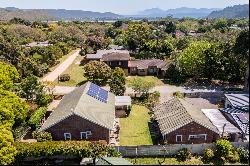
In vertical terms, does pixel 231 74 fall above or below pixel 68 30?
below

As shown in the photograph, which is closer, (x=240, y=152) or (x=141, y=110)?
(x=240, y=152)

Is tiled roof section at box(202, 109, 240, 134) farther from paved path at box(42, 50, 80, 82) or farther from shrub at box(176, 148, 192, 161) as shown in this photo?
paved path at box(42, 50, 80, 82)

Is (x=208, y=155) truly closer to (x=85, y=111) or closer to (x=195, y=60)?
(x=85, y=111)

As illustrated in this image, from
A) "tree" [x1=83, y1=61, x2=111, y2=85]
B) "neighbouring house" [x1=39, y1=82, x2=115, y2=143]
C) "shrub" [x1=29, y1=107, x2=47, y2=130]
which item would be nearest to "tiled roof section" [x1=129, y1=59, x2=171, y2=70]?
"tree" [x1=83, y1=61, x2=111, y2=85]

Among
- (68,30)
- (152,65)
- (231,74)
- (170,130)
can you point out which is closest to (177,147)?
(170,130)

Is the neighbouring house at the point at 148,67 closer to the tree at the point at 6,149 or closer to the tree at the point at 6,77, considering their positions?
the tree at the point at 6,77

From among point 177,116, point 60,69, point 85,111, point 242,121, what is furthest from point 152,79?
point 85,111

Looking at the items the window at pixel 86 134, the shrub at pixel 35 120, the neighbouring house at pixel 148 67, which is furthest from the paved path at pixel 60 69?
the window at pixel 86 134

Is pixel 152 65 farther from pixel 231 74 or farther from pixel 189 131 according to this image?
pixel 189 131
